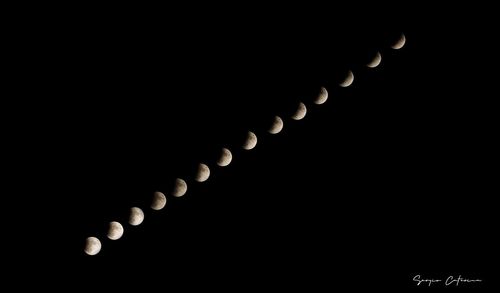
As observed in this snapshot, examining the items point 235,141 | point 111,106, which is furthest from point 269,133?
point 111,106

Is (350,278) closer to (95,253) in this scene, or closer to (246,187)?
(246,187)

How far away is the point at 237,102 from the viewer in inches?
33.4

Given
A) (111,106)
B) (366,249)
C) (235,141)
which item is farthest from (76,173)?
(366,249)

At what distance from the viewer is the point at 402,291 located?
813 mm

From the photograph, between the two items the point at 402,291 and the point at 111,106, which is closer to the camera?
the point at 402,291

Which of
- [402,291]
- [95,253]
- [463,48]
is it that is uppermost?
[463,48]

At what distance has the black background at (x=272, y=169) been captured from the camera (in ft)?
2.68

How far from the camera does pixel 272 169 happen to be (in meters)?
0.87

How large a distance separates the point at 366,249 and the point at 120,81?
61 centimetres

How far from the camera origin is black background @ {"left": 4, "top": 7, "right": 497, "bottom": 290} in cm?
82

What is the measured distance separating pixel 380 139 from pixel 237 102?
0.95 ft

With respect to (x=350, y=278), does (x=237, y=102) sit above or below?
above

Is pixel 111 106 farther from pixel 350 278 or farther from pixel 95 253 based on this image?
pixel 350 278

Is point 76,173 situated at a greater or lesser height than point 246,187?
greater
